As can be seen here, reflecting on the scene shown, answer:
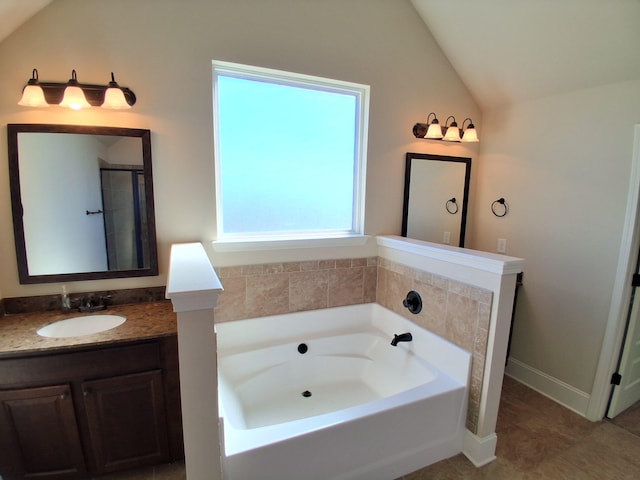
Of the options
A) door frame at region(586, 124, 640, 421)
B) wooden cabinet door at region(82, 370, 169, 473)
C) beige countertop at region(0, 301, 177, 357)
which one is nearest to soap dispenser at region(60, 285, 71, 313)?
beige countertop at region(0, 301, 177, 357)

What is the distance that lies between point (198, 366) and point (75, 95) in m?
1.61

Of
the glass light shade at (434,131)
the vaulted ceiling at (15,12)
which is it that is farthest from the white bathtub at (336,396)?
the vaulted ceiling at (15,12)

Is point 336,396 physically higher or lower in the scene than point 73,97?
lower

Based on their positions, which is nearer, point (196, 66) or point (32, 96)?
point (32, 96)

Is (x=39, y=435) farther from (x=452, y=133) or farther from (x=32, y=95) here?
(x=452, y=133)

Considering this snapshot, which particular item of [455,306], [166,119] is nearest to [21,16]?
[166,119]

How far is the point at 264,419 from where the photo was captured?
2023mm

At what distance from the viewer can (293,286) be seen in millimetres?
2459

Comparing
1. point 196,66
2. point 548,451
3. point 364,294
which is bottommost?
point 548,451

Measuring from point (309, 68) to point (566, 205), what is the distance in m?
2.17

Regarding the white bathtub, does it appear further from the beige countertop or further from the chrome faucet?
the chrome faucet

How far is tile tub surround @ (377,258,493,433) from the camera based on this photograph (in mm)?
1806

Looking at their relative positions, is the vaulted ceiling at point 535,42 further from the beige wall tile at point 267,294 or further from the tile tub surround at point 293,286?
the beige wall tile at point 267,294

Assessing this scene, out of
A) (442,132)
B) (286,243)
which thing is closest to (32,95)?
(286,243)
